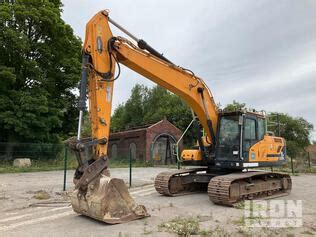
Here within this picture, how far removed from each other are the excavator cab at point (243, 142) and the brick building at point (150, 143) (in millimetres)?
20619

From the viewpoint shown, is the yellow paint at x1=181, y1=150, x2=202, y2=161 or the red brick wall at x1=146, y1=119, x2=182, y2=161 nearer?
the yellow paint at x1=181, y1=150, x2=202, y2=161

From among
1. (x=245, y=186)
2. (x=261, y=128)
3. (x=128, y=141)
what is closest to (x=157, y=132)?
(x=128, y=141)

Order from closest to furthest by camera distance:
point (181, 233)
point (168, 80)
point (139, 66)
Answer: point (181, 233) → point (139, 66) → point (168, 80)

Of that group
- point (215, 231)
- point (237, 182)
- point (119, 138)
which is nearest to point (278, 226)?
point (215, 231)

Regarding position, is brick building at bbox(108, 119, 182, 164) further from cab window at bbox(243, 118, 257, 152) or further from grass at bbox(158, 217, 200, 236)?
grass at bbox(158, 217, 200, 236)

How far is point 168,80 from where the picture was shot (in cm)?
883

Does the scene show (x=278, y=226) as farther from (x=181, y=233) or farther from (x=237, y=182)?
(x=237, y=182)

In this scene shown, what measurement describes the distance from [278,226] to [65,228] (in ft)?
13.2

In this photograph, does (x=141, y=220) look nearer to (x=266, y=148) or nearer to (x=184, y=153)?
(x=184, y=153)

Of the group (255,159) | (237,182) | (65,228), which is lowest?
(65,228)

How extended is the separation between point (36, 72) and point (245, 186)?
56.9ft

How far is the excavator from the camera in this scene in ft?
21.1

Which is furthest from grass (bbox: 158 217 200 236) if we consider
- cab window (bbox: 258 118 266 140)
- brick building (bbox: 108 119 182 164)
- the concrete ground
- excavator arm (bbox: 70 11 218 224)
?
brick building (bbox: 108 119 182 164)

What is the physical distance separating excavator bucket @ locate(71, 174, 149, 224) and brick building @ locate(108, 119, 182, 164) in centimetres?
2327
